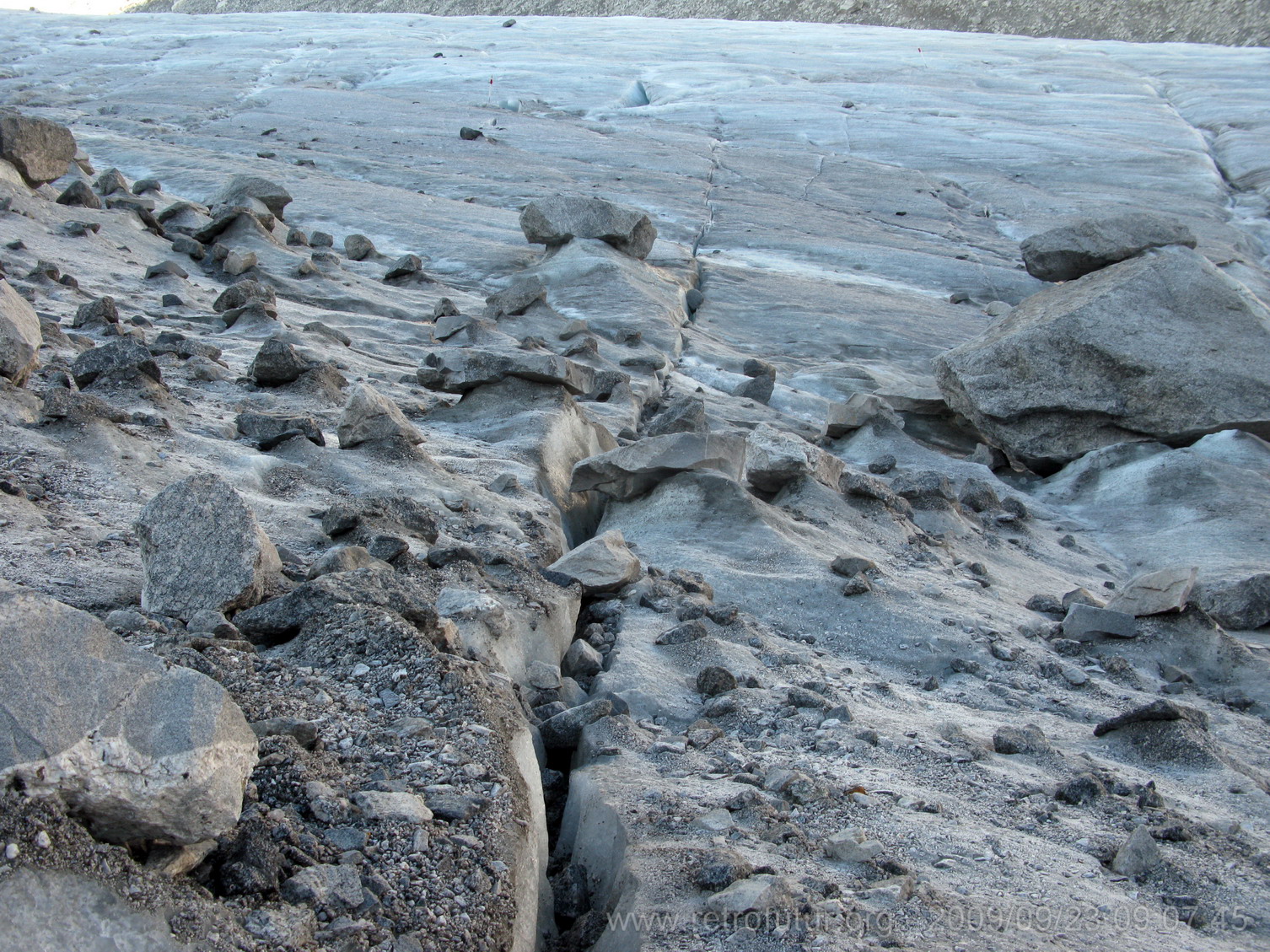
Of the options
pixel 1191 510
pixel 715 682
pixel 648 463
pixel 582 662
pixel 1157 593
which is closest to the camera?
pixel 715 682

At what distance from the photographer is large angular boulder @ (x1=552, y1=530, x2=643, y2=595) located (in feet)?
10.1

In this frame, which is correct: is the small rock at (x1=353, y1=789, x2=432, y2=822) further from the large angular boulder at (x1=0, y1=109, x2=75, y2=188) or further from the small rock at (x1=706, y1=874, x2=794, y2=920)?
the large angular boulder at (x1=0, y1=109, x2=75, y2=188)

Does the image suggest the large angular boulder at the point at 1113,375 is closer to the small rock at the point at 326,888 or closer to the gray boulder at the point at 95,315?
the gray boulder at the point at 95,315

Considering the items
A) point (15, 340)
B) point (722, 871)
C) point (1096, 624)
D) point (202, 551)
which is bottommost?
point (1096, 624)

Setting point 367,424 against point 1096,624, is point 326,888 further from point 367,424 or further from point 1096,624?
point 1096,624

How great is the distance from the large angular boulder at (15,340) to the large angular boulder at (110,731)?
1.85 metres

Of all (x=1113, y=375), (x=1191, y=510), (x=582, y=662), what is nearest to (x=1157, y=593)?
(x=1191, y=510)

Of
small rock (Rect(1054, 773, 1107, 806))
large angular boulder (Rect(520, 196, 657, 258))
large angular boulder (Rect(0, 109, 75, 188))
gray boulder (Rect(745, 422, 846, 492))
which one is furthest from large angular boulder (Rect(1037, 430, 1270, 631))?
large angular boulder (Rect(0, 109, 75, 188))

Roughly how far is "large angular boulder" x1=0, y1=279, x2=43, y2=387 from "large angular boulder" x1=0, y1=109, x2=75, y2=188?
3263 millimetres

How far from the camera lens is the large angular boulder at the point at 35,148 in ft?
19.4

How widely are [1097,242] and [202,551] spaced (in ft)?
19.6

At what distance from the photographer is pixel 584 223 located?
7.23 m

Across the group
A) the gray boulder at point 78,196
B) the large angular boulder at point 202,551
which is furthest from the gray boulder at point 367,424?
the gray boulder at point 78,196

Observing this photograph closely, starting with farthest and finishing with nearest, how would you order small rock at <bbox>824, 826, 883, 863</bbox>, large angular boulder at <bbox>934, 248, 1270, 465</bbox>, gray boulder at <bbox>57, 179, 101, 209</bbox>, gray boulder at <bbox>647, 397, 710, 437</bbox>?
gray boulder at <bbox>57, 179, 101, 209</bbox>, large angular boulder at <bbox>934, 248, 1270, 465</bbox>, gray boulder at <bbox>647, 397, 710, 437</bbox>, small rock at <bbox>824, 826, 883, 863</bbox>
